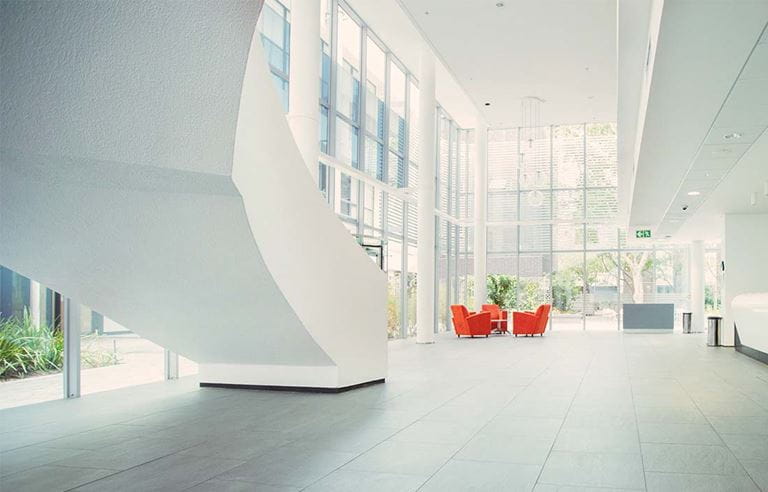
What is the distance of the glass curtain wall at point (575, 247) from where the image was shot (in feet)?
82.3

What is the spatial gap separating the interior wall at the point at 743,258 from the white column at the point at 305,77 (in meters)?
11.0

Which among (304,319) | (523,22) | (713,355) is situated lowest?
(713,355)

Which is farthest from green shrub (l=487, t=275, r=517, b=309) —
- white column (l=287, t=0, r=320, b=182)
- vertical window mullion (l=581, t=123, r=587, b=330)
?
white column (l=287, t=0, r=320, b=182)

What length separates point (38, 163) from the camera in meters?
4.52

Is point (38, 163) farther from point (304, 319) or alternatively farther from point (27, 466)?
point (304, 319)

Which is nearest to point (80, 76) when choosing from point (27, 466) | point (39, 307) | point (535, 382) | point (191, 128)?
point (191, 128)

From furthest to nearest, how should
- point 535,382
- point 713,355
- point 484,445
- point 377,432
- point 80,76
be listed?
point 713,355 < point 535,382 < point 377,432 < point 484,445 < point 80,76

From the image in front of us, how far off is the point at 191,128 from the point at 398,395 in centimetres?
441

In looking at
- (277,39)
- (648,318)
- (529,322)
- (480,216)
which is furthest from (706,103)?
(648,318)

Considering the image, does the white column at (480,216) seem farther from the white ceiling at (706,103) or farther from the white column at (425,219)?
the white ceiling at (706,103)

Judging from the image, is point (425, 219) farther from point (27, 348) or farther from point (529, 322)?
point (27, 348)

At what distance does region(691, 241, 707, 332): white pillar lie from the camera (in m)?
23.4

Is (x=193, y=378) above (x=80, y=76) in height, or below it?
below

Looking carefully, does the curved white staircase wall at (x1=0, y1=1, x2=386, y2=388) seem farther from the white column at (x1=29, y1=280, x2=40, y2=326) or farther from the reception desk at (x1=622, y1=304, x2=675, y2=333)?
the reception desk at (x1=622, y1=304, x2=675, y2=333)
